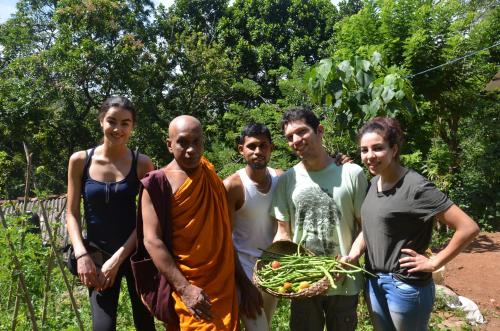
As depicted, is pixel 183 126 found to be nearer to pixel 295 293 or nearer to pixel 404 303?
pixel 295 293

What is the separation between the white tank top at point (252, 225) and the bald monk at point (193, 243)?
0.33m

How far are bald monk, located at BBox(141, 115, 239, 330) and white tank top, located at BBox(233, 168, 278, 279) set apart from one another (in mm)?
330

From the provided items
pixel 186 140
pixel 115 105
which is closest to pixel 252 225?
pixel 186 140

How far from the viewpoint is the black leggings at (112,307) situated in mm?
2597

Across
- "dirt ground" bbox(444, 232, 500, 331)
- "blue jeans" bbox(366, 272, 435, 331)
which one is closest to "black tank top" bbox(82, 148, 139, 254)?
"blue jeans" bbox(366, 272, 435, 331)

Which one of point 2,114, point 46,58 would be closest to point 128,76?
point 46,58

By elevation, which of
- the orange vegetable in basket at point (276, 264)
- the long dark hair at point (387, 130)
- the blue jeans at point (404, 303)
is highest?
the long dark hair at point (387, 130)

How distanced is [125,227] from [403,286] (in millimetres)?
1585

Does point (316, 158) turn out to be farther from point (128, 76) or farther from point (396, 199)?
point (128, 76)

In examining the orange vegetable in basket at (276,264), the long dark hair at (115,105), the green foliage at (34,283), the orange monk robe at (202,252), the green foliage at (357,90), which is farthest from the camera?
the green foliage at (357,90)

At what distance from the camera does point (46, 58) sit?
44.8ft

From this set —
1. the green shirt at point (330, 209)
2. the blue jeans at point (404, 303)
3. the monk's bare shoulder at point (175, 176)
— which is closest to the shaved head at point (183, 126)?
the monk's bare shoulder at point (175, 176)

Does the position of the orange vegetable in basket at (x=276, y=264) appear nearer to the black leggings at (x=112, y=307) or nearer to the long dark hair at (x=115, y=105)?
the black leggings at (x=112, y=307)

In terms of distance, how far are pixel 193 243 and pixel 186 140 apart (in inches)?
21.6
